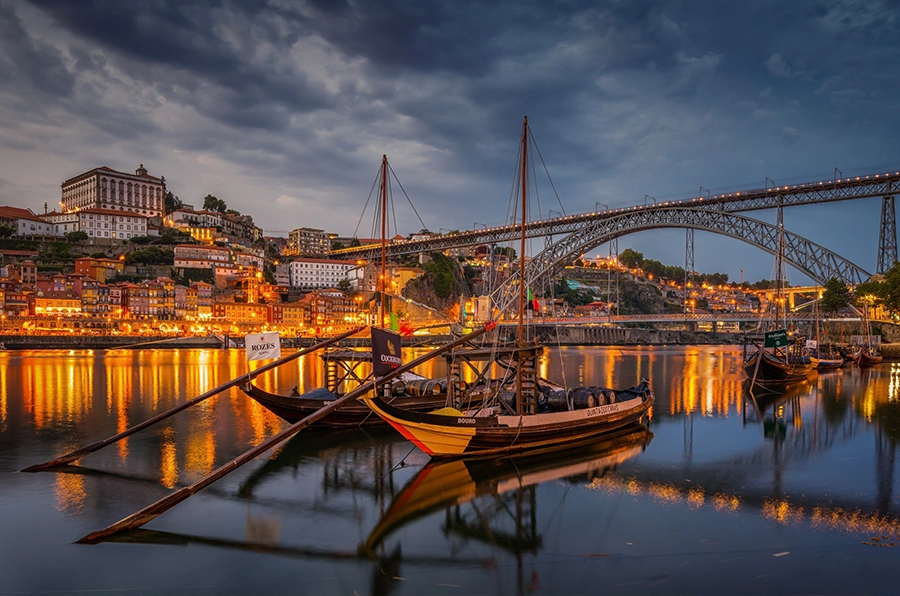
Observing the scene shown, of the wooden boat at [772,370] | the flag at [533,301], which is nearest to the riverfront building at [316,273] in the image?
the flag at [533,301]

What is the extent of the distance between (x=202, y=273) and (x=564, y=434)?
7629cm

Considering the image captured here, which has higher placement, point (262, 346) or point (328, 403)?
point (262, 346)

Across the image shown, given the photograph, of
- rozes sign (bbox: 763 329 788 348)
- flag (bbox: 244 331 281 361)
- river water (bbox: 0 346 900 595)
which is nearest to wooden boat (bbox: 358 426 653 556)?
river water (bbox: 0 346 900 595)

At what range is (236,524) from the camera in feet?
27.9

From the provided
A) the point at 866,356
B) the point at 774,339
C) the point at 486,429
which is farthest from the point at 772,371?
the point at 486,429

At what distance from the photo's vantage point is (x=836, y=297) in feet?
157

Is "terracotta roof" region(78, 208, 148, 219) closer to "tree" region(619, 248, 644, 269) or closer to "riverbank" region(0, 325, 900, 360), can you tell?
"riverbank" region(0, 325, 900, 360)

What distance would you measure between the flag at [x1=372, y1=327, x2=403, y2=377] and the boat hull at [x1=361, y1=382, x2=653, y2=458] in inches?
25.6

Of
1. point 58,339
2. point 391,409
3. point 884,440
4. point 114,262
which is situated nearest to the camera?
point 391,409

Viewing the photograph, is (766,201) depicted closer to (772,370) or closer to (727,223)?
(727,223)

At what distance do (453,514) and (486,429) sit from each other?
2.65m

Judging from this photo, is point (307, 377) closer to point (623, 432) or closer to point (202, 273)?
point (623, 432)

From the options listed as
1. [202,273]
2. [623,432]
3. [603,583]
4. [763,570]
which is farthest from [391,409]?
[202,273]

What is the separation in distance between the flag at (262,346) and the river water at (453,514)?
207cm
